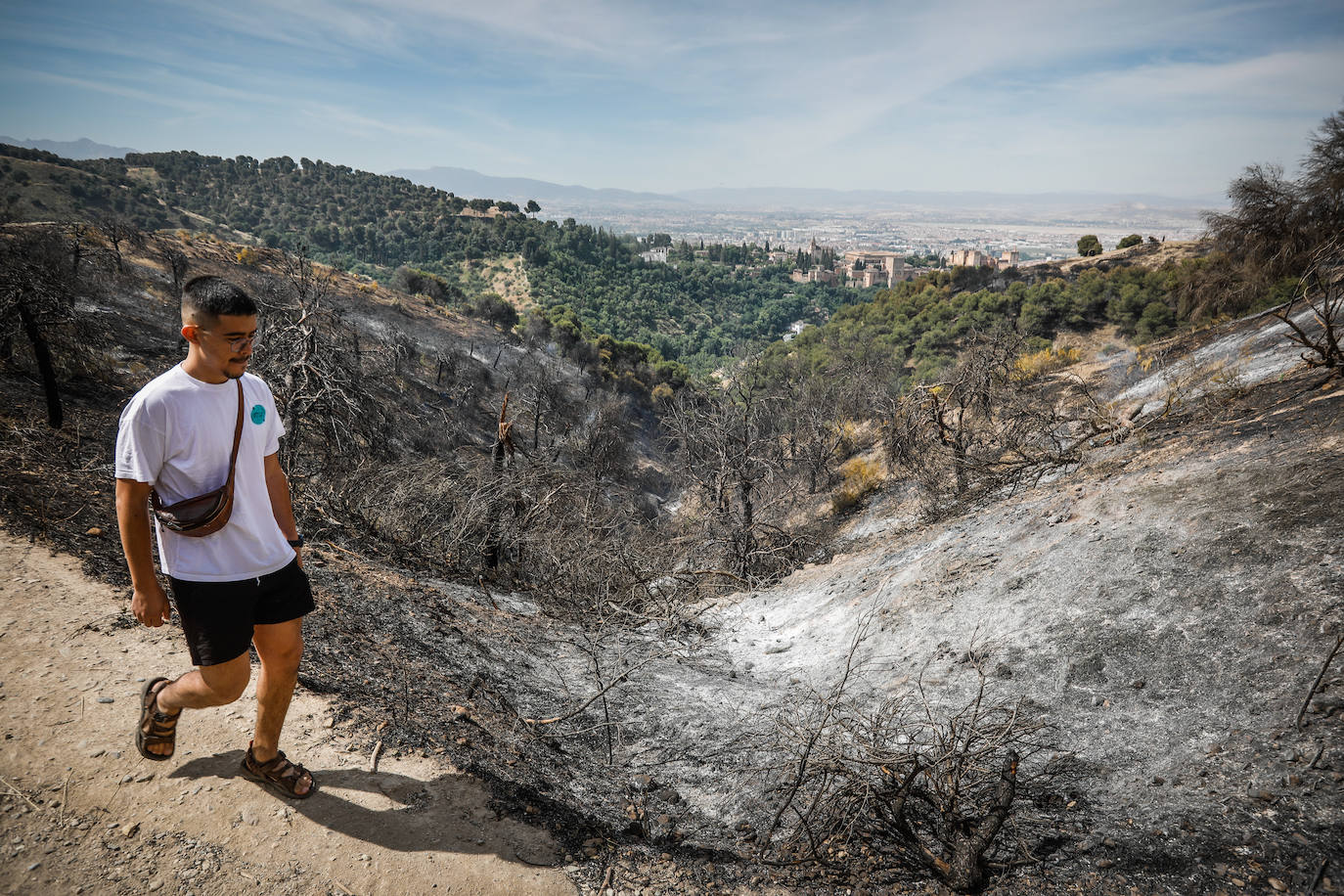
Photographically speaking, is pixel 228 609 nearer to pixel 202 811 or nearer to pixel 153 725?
pixel 153 725

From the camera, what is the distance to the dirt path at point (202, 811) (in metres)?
2.16

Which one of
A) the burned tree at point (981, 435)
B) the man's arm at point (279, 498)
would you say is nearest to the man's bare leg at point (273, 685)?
the man's arm at point (279, 498)

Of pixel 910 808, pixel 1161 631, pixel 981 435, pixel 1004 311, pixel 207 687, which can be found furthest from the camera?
pixel 1004 311

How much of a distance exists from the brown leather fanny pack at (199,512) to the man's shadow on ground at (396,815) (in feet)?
3.86

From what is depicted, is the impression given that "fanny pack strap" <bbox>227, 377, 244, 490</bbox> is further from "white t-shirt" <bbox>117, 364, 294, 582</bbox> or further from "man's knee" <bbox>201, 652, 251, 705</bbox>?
"man's knee" <bbox>201, 652, 251, 705</bbox>

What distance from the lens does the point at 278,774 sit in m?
2.53

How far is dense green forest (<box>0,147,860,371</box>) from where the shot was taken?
5516 cm

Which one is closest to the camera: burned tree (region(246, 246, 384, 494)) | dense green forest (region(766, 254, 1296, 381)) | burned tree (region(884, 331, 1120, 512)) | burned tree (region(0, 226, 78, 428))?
burned tree (region(246, 246, 384, 494))

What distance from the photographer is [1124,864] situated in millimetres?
2490

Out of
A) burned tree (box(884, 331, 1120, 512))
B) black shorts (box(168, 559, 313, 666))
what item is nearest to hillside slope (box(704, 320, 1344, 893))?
burned tree (box(884, 331, 1120, 512))

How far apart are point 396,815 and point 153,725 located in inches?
43.0

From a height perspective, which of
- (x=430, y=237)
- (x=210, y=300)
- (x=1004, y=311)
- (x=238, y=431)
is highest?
(x=430, y=237)

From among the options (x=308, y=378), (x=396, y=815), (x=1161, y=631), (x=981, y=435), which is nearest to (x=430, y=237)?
(x=308, y=378)

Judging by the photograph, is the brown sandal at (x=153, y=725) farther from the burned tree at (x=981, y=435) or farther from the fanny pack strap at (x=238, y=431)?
the burned tree at (x=981, y=435)
